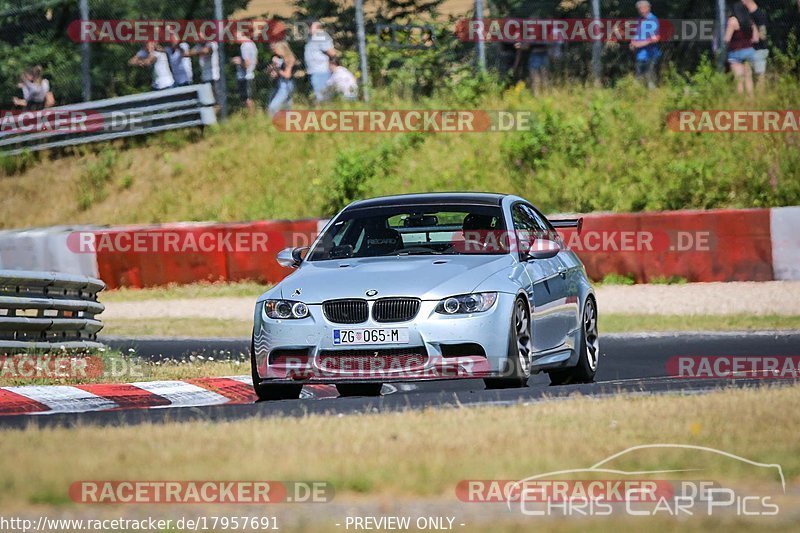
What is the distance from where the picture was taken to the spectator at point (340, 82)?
26.8m

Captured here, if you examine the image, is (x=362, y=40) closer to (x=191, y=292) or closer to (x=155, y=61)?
(x=155, y=61)

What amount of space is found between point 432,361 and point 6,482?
146 inches

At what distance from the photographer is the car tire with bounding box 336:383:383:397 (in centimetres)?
1100

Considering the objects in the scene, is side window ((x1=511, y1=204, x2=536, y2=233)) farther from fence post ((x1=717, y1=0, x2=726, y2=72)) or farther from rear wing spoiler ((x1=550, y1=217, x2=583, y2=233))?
fence post ((x1=717, y1=0, x2=726, y2=72))

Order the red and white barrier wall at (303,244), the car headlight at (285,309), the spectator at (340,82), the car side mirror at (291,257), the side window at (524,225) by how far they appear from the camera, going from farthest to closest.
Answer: the spectator at (340,82)
the red and white barrier wall at (303,244)
the side window at (524,225)
the car side mirror at (291,257)
the car headlight at (285,309)

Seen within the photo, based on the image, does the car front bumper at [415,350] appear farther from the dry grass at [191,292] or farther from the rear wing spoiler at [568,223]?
the dry grass at [191,292]

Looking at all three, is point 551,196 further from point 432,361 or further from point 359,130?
A: point 432,361

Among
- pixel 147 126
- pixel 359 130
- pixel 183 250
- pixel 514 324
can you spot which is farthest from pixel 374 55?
pixel 514 324

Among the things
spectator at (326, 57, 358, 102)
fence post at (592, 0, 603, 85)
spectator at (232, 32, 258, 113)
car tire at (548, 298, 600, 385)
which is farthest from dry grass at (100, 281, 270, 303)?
car tire at (548, 298, 600, 385)

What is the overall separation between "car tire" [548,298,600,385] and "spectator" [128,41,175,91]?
56.7 ft

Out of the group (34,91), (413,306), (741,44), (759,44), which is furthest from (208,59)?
(413,306)

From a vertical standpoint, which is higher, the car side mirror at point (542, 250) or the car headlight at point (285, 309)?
the car side mirror at point (542, 250)

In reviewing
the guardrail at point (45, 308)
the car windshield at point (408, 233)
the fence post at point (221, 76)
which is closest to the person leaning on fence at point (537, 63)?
the fence post at point (221, 76)

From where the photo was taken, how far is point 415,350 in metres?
9.48
